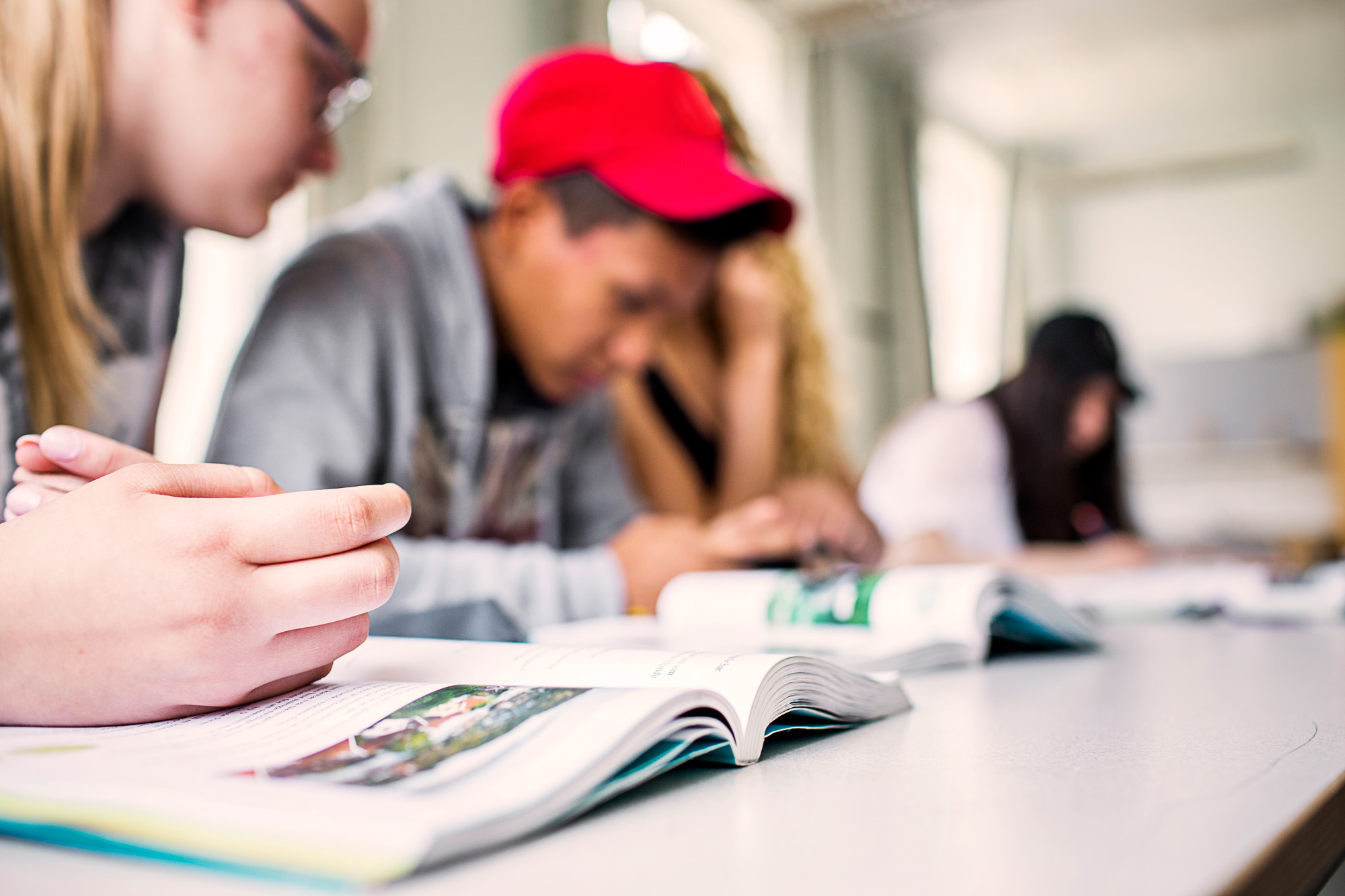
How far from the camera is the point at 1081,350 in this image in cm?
209

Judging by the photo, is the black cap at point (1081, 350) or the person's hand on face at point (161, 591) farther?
the black cap at point (1081, 350)

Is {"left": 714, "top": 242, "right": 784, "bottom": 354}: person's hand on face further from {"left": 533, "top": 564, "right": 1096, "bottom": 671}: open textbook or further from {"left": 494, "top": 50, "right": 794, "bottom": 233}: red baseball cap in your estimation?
{"left": 533, "top": 564, "right": 1096, "bottom": 671}: open textbook

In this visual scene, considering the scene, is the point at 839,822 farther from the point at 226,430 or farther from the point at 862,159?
the point at 862,159

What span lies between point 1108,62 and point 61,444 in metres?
4.63

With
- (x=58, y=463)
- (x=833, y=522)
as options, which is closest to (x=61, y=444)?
(x=58, y=463)

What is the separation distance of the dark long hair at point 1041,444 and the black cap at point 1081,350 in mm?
12

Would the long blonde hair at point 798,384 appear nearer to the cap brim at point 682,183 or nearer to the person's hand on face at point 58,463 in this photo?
the cap brim at point 682,183

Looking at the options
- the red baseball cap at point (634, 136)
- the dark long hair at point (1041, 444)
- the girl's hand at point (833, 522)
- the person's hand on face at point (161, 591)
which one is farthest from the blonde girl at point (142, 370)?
the dark long hair at point (1041, 444)

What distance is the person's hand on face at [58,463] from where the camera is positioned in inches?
17.2

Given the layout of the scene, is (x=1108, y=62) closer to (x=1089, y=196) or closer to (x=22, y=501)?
(x=1089, y=196)

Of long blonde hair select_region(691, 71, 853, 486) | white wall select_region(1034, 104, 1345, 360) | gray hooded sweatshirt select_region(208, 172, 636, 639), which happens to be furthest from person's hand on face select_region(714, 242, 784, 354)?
white wall select_region(1034, 104, 1345, 360)

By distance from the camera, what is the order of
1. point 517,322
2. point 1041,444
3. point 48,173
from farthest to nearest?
point 1041,444 < point 517,322 < point 48,173

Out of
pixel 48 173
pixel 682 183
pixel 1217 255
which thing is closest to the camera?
pixel 48 173

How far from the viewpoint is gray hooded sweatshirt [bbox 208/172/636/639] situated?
889mm
